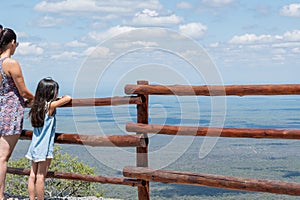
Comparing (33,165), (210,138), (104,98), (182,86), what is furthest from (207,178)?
(33,165)

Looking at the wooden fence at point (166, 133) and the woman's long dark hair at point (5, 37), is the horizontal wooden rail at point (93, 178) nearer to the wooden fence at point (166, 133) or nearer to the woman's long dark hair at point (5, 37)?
the wooden fence at point (166, 133)

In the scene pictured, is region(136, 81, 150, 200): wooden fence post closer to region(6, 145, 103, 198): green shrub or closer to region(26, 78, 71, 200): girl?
→ region(26, 78, 71, 200): girl

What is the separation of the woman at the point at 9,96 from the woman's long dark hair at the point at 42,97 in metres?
0.11

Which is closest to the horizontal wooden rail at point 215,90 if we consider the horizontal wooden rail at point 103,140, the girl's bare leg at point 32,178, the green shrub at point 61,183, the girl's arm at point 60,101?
the horizontal wooden rail at point 103,140

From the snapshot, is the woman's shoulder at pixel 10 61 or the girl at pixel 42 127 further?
the girl at pixel 42 127

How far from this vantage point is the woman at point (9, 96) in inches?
A: 175

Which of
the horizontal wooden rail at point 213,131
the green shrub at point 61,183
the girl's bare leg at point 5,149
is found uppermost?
the horizontal wooden rail at point 213,131

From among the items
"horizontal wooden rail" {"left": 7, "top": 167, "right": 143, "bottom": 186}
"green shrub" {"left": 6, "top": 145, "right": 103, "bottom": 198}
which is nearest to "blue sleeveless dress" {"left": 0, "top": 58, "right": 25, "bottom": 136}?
"horizontal wooden rail" {"left": 7, "top": 167, "right": 143, "bottom": 186}

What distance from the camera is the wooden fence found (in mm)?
4410

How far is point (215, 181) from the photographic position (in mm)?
4594

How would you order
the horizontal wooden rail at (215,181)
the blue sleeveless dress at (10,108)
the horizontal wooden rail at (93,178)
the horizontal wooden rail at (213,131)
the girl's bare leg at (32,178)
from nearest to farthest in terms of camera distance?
the horizontal wooden rail at (215,181)
the horizontal wooden rail at (213,131)
the blue sleeveless dress at (10,108)
the girl's bare leg at (32,178)
the horizontal wooden rail at (93,178)

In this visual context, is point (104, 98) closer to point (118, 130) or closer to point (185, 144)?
point (118, 130)

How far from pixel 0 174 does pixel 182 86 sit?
1864mm

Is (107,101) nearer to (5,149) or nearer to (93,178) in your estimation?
(93,178)
